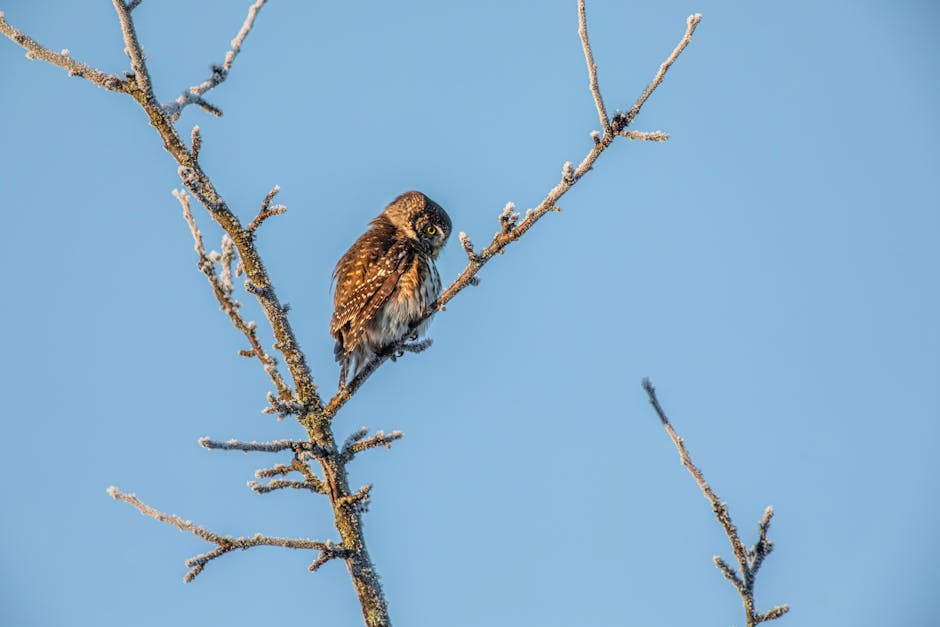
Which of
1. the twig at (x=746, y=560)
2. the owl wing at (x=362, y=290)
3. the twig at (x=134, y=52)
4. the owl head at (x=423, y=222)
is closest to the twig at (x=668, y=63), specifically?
the twig at (x=746, y=560)

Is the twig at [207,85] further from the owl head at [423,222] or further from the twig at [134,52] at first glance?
the owl head at [423,222]

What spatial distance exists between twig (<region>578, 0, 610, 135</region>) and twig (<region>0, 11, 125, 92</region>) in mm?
2393

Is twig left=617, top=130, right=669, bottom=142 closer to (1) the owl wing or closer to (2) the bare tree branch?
(2) the bare tree branch

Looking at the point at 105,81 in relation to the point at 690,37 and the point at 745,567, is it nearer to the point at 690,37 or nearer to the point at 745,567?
the point at 690,37

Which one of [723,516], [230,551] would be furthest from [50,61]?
[723,516]

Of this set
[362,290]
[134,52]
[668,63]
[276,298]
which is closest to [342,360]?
[362,290]

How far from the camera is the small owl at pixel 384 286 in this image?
7.23 metres

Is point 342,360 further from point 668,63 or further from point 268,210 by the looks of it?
point 668,63

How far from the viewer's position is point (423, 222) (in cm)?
848

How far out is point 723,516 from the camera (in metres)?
3.42

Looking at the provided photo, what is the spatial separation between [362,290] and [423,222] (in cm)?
128

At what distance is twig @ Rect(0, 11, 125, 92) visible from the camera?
4492 millimetres

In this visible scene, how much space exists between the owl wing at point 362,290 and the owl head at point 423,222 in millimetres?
530

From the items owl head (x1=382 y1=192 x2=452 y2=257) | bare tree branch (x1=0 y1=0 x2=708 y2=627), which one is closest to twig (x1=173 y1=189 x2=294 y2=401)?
bare tree branch (x1=0 y1=0 x2=708 y2=627)
